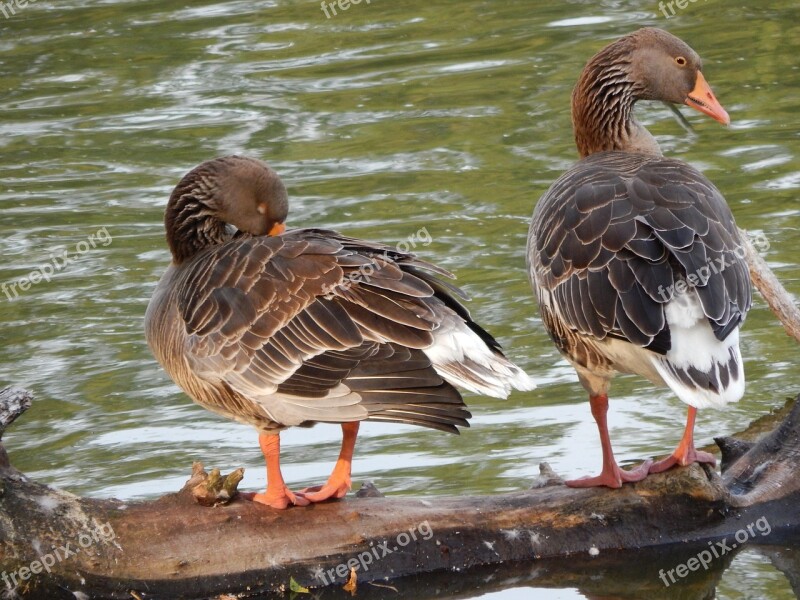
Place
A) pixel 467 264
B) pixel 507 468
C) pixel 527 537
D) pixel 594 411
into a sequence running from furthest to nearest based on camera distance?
pixel 467 264 < pixel 507 468 < pixel 594 411 < pixel 527 537

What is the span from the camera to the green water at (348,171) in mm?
8023

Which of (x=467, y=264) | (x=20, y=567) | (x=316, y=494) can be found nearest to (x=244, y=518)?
(x=316, y=494)

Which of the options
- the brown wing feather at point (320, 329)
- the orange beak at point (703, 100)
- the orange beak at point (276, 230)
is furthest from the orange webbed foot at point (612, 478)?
the orange beak at point (703, 100)

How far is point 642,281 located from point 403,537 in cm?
155

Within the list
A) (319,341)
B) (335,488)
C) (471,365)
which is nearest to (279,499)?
(335,488)

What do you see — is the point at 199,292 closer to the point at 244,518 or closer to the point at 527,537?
the point at 244,518

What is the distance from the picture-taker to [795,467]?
643 centimetres

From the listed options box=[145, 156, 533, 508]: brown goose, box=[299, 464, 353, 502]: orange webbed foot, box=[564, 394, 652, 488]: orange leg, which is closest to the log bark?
box=[564, 394, 652, 488]: orange leg

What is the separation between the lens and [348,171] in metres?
13.1

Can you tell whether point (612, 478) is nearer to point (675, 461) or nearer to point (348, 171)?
point (675, 461)

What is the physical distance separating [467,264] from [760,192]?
2726 millimetres

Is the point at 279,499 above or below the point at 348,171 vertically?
above

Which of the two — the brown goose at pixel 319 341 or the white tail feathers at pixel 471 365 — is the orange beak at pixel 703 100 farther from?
the white tail feathers at pixel 471 365

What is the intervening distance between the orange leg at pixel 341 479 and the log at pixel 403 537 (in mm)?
54
